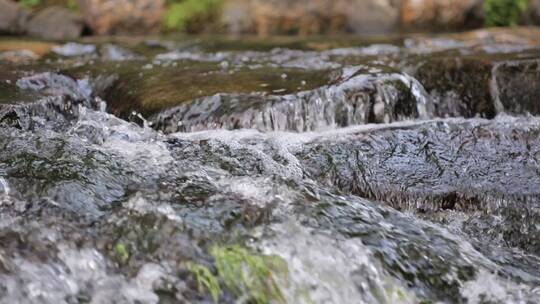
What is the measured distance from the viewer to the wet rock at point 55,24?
860 cm

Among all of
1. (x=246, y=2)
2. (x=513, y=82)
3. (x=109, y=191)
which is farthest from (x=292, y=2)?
(x=109, y=191)

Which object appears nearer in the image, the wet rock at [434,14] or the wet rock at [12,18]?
the wet rock at [12,18]

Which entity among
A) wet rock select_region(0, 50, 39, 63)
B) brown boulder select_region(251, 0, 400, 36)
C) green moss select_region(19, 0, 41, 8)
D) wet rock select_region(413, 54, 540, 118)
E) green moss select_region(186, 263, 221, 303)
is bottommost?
green moss select_region(186, 263, 221, 303)

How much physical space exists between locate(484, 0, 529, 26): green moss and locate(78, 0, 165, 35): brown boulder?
586cm

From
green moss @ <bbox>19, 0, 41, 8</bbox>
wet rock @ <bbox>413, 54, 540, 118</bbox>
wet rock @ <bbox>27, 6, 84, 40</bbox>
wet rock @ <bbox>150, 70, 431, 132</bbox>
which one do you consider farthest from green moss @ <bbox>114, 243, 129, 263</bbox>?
green moss @ <bbox>19, 0, 41, 8</bbox>

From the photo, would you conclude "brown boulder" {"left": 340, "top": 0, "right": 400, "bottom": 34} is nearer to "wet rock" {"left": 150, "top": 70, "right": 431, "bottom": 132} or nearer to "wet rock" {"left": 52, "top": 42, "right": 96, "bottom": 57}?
"wet rock" {"left": 52, "top": 42, "right": 96, "bottom": 57}

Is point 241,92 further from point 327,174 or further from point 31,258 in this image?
point 31,258

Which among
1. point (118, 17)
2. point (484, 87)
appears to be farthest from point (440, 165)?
point (118, 17)

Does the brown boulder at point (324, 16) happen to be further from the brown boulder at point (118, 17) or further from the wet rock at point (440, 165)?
the wet rock at point (440, 165)

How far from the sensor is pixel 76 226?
2.29 meters

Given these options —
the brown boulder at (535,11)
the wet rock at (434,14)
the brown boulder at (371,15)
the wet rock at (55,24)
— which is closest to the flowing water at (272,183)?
the wet rock at (55,24)

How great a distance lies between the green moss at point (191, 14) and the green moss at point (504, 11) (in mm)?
4785

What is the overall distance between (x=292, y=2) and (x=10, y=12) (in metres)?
4.55

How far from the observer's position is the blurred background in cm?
925
